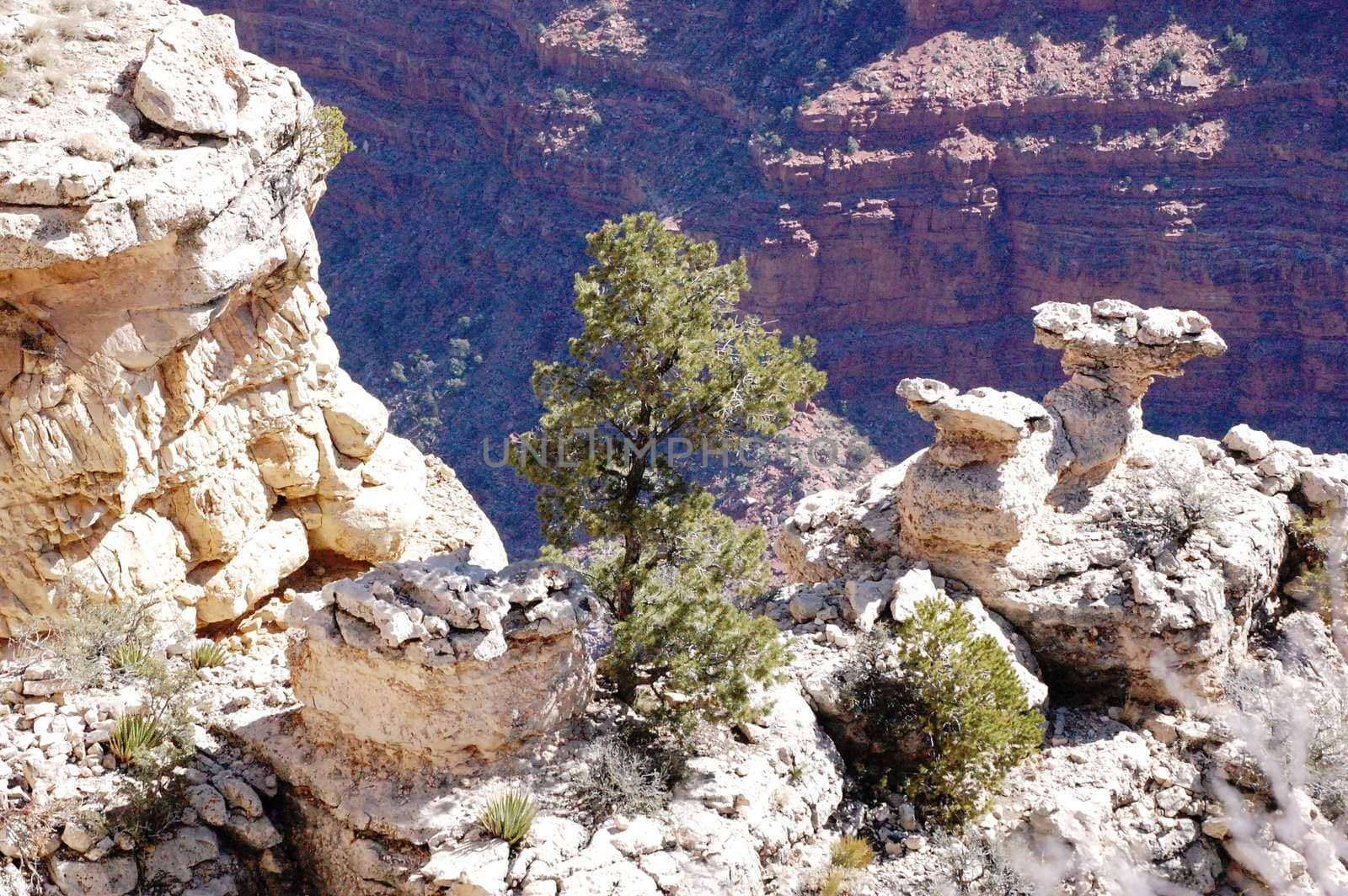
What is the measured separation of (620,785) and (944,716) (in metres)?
3.79

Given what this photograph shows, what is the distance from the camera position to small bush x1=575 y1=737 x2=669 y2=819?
13.0 meters

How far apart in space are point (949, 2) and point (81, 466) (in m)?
48.1

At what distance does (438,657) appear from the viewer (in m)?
12.7

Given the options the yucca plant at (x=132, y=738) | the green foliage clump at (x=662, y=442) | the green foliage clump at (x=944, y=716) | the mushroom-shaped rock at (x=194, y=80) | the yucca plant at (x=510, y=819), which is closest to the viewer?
the yucca plant at (x=510, y=819)

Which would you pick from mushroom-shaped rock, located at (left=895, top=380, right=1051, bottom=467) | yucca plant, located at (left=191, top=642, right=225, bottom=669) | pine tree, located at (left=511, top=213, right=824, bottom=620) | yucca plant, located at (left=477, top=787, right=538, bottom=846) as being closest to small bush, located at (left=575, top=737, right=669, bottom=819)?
yucca plant, located at (left=477, top=787, right=538, bottom=846)

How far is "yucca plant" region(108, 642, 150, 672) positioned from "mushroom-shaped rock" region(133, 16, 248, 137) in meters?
5.67

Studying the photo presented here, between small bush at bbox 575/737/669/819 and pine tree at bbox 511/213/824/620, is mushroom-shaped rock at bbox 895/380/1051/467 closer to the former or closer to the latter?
pine tree at bbox 511/213/824/620

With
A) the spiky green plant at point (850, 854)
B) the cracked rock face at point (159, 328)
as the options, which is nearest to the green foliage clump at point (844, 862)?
the spiky green plant at point (850, 854)

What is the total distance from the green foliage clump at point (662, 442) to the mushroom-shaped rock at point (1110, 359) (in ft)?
14.4

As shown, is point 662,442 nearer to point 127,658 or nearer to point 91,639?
point 127,658

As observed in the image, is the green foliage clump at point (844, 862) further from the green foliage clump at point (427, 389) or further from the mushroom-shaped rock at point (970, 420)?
the green foliage clump at point (427, 389)

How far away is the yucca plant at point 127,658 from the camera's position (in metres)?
14.2

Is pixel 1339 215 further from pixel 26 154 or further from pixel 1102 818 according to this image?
pixel 26 154

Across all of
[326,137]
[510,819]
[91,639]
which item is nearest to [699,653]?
[510,819]
